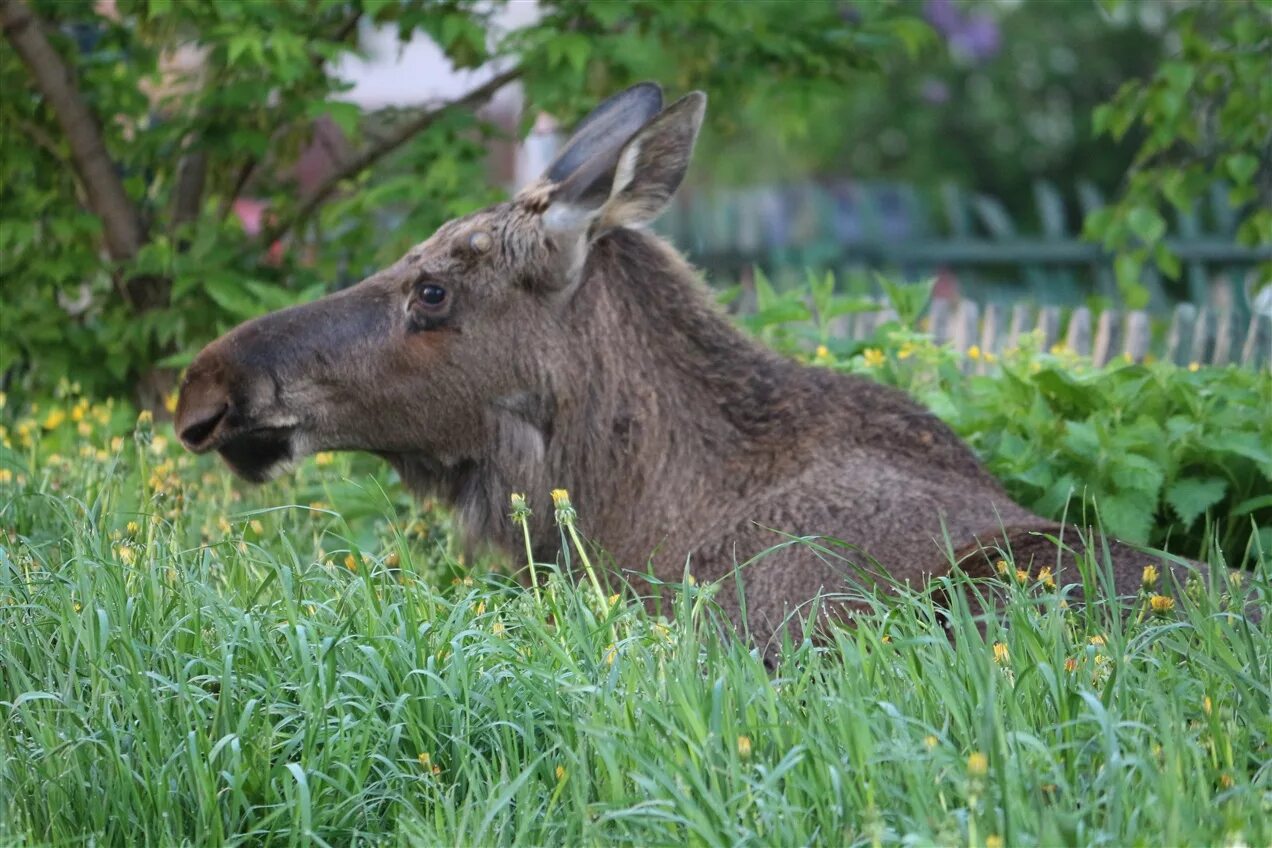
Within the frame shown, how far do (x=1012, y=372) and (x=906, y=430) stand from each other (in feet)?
3.02

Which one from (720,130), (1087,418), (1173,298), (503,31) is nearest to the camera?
(1087,418)

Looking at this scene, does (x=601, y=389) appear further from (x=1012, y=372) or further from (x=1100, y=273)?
(x=1100, y=273)

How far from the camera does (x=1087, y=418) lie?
5.47 metres

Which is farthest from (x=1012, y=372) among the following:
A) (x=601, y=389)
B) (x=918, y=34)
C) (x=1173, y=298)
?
(x=1173, y=298)

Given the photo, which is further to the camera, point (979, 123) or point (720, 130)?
point (979, 123)

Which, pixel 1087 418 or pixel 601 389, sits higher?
pixel 601 389

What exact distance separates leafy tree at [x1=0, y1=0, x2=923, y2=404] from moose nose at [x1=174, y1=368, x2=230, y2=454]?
192 centimetres

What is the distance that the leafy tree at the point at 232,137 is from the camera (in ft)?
21.9

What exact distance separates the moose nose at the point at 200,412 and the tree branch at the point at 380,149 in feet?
9.29

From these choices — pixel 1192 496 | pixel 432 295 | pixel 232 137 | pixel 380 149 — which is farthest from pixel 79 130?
pixel 1192 496

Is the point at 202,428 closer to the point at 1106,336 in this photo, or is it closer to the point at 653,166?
the point at 653,166

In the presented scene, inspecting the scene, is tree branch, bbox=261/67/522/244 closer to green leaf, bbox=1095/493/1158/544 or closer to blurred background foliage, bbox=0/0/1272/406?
blurred background foliage, bbox=0/0/1272/406

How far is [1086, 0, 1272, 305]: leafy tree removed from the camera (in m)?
7.03

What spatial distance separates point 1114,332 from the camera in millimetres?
8219
